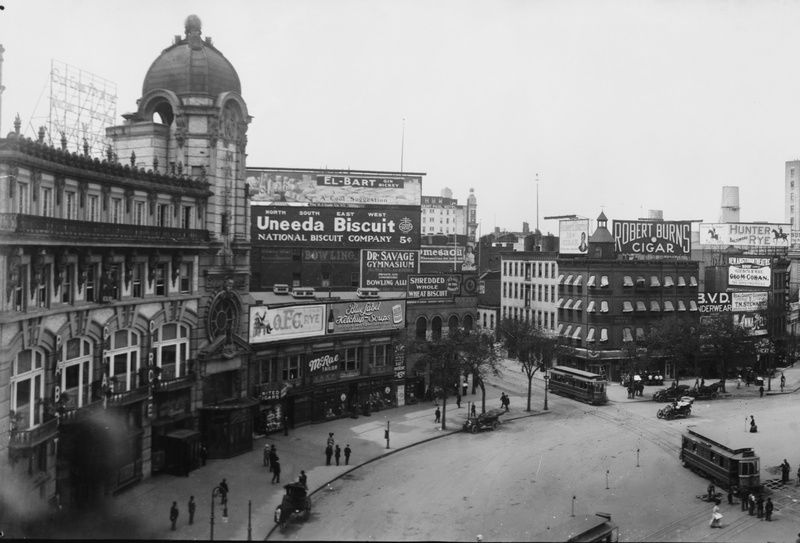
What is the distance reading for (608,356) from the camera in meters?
78.2

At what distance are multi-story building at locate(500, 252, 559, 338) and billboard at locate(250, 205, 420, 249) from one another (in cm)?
2095

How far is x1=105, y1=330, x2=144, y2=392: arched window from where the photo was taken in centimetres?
3806

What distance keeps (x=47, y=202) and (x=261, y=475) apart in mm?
18543

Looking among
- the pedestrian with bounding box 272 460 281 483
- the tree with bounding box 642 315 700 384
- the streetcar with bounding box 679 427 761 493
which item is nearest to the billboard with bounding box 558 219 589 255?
the tree with bounding box 642 315 700 384

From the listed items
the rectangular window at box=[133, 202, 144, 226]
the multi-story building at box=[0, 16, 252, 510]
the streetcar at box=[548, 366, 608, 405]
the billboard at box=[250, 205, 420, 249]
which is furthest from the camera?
the billboard at box=[250, 205, 420, 249]

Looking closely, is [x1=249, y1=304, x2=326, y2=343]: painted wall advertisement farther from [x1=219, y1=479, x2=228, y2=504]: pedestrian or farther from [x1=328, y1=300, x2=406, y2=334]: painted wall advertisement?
[x1=219, y1=479, x2=228, y2=504]: pedestrian

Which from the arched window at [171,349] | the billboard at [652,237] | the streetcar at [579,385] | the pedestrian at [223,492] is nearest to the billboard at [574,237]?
the billboard at [652,237]

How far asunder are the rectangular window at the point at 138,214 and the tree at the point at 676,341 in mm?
50851

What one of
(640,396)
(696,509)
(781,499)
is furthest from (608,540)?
(640,396)

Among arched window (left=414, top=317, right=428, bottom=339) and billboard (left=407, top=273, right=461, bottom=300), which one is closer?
billboard (left=407, top=273, right=461, bottom=300)

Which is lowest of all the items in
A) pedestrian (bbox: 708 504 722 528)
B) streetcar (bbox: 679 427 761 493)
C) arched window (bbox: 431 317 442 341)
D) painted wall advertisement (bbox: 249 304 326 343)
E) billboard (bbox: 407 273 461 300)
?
pedestrian (bbox: 708 504 722 528)

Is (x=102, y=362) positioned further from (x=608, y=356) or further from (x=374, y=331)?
(x=608, y=356)

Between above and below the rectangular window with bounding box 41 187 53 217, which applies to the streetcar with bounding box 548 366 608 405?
below

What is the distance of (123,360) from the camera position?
128ft
